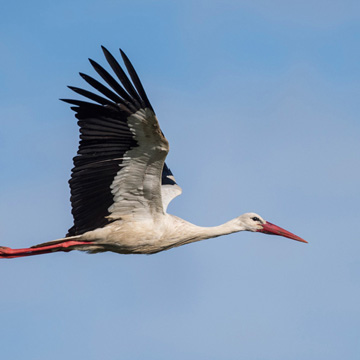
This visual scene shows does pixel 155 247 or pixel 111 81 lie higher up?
pixel 111 81

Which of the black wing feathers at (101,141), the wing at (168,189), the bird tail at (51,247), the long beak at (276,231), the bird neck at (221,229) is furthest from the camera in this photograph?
the long beak at (276,231)

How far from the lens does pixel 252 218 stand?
1553 centimetres

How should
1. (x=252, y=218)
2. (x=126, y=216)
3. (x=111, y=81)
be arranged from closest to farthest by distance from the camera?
(x=111, y=81) < (x=126, y=216) < (x=252, y=218)

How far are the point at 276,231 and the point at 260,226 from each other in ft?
0.91

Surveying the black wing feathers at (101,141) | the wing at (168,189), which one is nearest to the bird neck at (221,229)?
the wing at (168,189)

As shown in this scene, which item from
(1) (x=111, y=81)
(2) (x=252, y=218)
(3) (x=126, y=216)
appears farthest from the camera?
(2) (x=252, y=218)

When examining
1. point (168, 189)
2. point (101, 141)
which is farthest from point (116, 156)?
point (168, 189)

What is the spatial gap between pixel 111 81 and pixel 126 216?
6.31 feet

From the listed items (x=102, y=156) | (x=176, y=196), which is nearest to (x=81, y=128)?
(x=102, y=156)

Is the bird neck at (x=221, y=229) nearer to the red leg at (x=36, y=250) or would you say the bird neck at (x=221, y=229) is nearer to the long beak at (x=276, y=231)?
the long beak at (x=276, y=231)

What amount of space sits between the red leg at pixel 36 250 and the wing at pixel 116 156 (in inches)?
10.1

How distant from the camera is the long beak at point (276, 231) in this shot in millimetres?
15695

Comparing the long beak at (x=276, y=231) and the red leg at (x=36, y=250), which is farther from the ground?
the long beak at (x=276, y=231)

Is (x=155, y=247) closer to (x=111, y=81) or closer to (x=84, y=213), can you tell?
(x=84, y=213)
